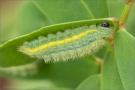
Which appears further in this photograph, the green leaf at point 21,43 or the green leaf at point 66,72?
the green leaf at point 66,72

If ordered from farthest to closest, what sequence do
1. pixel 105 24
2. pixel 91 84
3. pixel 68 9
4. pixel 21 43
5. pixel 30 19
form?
1. pixel 30 19
2. pixel 91 84
3. pixel 68 9
4. pixel 21 43
5. pixel 105 24

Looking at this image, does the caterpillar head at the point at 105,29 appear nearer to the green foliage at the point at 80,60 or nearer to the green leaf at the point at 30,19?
the green foliage at the point at 80,60

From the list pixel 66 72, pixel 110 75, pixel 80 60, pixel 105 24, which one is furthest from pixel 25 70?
pixel 105 24

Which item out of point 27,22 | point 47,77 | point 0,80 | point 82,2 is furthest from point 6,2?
point 82,2

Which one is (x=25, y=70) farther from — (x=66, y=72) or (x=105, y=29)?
(x=105, y=29)

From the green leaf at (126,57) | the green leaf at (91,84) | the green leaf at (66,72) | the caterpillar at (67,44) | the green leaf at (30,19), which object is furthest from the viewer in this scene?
the green leaf at (30,19)

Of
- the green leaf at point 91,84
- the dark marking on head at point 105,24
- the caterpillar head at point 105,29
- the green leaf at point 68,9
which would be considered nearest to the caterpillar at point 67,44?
the caterpillar head at point 105,29
